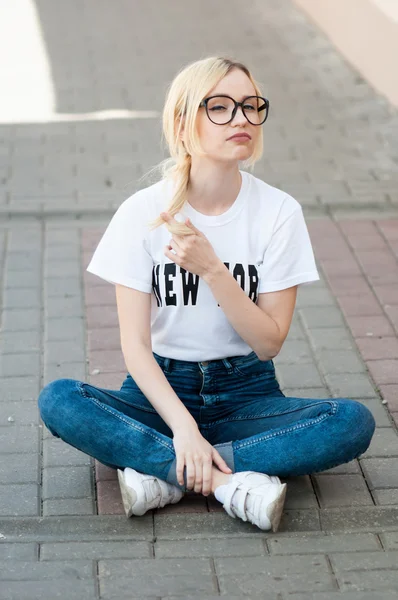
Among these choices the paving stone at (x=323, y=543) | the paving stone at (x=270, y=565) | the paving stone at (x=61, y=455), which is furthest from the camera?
the paving stone at (x=61, y=455)

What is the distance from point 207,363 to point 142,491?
0.48 meters

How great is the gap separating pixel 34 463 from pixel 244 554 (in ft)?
2.86

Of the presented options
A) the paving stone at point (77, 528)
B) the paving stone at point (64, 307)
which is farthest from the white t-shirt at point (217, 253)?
the paving stone at point (64, 307)

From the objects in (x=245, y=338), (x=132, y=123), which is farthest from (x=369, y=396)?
Result: (x=132, y=123)

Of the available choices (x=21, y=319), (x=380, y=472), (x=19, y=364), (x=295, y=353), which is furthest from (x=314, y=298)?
(x=380, y=472)

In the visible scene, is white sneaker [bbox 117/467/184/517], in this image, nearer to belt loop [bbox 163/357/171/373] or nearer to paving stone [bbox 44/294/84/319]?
belt loop [bbox 163/357/171/373]

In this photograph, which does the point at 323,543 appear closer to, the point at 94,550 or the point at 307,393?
the point at 94,550

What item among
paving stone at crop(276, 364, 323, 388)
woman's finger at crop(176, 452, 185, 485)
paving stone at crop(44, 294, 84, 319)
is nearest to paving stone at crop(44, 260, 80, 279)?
paving stone at crop(44, 294, 84, 319)

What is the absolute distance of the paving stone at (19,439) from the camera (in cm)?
365

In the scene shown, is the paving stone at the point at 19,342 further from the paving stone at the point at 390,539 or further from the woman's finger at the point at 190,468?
the paving stone at the point at 390,539

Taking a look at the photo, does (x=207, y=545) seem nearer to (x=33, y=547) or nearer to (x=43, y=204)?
(x=33, y=547)

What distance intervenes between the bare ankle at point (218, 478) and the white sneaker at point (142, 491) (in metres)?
0.13

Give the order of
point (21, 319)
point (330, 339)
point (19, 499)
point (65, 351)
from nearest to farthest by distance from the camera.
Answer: point (19, 499)
point (65, 351)
point (330, 339)
point (21, 319)

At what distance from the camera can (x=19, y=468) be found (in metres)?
3.53
